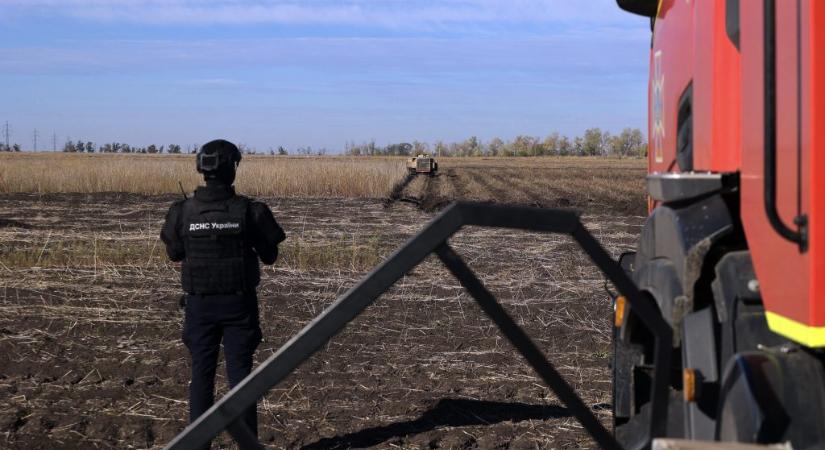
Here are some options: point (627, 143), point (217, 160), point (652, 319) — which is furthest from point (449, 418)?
point (627, 143)

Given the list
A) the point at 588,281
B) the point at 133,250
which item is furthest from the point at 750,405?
the point at 133,250

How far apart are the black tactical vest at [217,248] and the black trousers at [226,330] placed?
0.06m

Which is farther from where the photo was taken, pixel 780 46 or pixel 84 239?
pixel 84 239

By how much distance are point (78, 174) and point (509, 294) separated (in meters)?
25.9

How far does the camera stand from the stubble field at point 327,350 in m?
5.84

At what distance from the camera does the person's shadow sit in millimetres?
5684

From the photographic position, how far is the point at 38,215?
2172 cm

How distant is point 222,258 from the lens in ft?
16.0

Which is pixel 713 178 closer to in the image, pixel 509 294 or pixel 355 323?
pixel 355 323

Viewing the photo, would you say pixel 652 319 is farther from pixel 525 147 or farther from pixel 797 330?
pixel 525 147

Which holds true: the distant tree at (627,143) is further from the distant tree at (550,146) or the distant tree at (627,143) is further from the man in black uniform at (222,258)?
the man in black uniform at (222,258)

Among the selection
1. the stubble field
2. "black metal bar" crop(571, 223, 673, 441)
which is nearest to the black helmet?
the stubble field

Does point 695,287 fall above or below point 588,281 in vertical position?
above

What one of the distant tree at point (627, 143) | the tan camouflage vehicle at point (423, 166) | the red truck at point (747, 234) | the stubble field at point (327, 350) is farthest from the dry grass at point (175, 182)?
the distant tree at point (627, 143)
